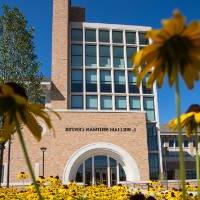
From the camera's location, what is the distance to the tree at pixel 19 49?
2331 cm

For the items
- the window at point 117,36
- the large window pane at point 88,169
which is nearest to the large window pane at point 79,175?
the large window pane at point 88,169

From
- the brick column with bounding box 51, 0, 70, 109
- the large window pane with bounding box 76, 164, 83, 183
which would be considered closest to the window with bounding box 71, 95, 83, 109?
the brick column with bounding box 51, 0, 70, 109

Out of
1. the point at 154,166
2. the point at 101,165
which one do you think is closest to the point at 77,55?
the point at 101,165

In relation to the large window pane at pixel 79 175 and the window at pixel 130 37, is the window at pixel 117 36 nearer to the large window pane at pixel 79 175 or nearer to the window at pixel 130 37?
the window at pixel 130 37

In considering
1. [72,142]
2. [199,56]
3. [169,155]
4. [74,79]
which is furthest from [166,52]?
[169,155]

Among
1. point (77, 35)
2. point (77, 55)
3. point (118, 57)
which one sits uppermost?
point (77, 35)

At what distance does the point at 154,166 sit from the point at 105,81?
12719 mm

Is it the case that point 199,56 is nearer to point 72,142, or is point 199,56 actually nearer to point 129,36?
point 72,142

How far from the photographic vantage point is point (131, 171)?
37438 mm

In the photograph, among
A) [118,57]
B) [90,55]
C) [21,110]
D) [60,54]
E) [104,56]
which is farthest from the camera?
[118,57]

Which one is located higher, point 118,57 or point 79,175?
point 118,57

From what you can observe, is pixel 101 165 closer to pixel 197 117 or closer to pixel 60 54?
pixel 60 54

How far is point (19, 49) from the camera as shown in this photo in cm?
2348

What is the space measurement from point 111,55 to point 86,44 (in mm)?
3545
